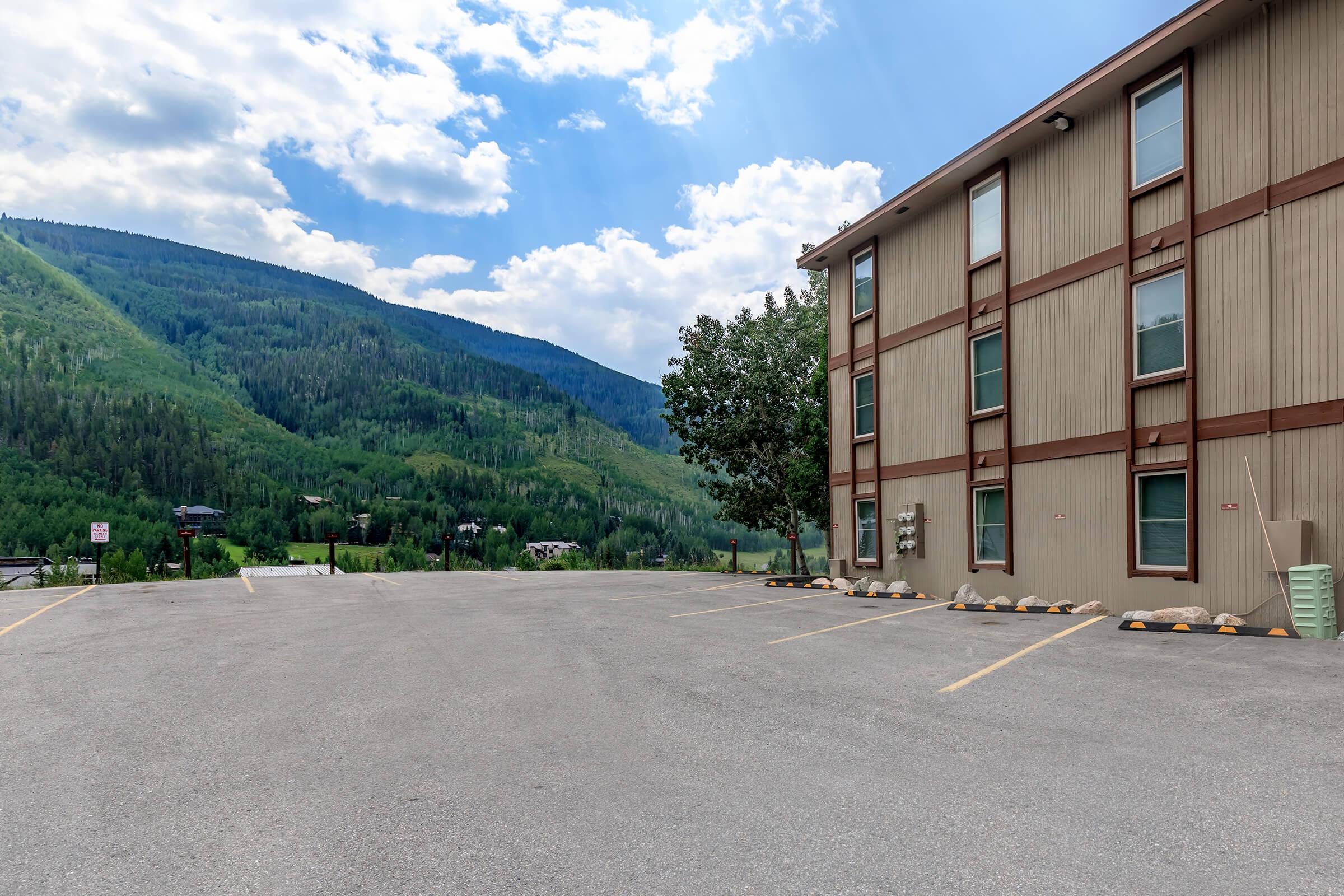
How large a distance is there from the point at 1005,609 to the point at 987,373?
547cm

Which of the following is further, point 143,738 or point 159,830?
point 143,738

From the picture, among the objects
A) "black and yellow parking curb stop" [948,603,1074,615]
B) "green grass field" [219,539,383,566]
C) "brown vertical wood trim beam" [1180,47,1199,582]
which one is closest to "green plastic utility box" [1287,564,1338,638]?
"brown vertical wood trim beam" [1180,47,1199,582]

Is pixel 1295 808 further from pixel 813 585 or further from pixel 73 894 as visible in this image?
pixel 813 585

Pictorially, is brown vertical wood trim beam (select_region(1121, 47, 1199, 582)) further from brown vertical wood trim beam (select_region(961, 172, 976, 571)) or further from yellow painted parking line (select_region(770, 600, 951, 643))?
brown vertical wood trim beam (select_region(961, 172, 976, 571))

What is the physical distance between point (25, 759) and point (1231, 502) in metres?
14.6

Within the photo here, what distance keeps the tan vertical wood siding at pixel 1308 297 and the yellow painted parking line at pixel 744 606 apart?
8.91m

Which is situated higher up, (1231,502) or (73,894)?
(1231,502)

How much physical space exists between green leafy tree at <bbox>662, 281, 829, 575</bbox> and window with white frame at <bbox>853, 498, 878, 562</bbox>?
31.0ft

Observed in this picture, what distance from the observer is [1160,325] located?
531 inches

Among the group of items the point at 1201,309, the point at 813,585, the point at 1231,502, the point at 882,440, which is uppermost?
the point at 1201,309

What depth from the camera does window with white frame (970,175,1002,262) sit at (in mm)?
17281

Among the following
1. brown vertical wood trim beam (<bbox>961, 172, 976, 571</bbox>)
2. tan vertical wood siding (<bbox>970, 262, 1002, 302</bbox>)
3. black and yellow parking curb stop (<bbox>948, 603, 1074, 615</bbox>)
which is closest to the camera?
black and yellow parking curb stop (<bbox>948, 603, 1074, 615</bbox>)


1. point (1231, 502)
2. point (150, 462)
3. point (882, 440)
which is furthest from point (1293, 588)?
point (150, 462)

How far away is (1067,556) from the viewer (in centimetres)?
1504
